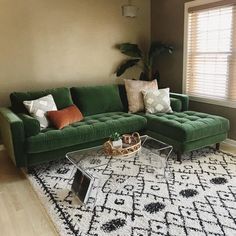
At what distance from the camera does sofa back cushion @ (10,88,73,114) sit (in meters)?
3.32

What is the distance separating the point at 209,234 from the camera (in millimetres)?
1872

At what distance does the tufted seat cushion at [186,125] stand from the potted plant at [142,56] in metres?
1.27

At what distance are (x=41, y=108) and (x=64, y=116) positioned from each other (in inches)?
11.6

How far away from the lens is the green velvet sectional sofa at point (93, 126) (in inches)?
110

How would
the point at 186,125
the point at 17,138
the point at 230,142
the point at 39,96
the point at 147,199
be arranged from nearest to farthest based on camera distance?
the point at 147,199, the point at 17,138, the point at 186,125, the point at 39,96, the point at 230,142

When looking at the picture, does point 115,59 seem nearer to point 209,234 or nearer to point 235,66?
point 235,66

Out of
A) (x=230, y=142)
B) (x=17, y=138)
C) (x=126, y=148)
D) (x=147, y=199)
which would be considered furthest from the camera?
(x=230, y=142)

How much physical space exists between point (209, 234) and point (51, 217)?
1.21 metres

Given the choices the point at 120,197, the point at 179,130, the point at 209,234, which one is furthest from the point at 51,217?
the point at 179,130

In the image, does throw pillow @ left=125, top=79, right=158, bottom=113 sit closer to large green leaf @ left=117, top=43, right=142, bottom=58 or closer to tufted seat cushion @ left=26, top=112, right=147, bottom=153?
tufted seat cushion @ left=26, top=112, right=147, bottom=153

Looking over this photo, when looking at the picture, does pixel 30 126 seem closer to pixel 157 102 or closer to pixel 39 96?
pixel 39 96

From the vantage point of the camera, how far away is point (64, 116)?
10.5 ft

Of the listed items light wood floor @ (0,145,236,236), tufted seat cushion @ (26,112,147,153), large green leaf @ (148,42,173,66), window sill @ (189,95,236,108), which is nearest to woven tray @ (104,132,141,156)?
tufted seat cushion @ (26,112,147,153)

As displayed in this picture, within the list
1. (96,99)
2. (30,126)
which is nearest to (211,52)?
(96,99)
